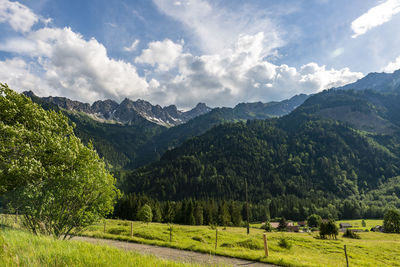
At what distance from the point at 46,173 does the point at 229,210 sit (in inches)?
4246

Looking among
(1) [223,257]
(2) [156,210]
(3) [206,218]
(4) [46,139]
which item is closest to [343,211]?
(3) [206,218]

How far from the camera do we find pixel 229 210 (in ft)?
371

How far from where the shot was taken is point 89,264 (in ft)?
19.0

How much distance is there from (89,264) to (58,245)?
216 cm

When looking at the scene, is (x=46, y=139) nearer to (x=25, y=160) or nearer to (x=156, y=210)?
(x=25, y=160)

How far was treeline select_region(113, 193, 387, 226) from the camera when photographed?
99.0 metres

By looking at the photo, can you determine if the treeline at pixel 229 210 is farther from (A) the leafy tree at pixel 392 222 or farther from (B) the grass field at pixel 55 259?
(B) the grass field at pixel 55 259

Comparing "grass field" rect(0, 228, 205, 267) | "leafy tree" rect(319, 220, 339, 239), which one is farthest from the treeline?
"grass field" rect(0, 228, 205, 267)

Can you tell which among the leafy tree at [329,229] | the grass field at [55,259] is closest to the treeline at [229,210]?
the leafy tree at [329,229]

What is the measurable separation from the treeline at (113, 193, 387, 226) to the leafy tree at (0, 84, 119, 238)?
81096 mm

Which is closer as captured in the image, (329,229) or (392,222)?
(329,229)

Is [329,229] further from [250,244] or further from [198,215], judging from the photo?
[198,215]

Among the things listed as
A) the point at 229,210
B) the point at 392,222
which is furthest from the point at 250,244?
the point at 392,222

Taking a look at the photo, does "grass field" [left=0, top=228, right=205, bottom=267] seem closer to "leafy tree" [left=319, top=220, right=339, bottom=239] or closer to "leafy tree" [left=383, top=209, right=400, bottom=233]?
"leafy tree" [left=319, top=220, right=339, bottom=239]
